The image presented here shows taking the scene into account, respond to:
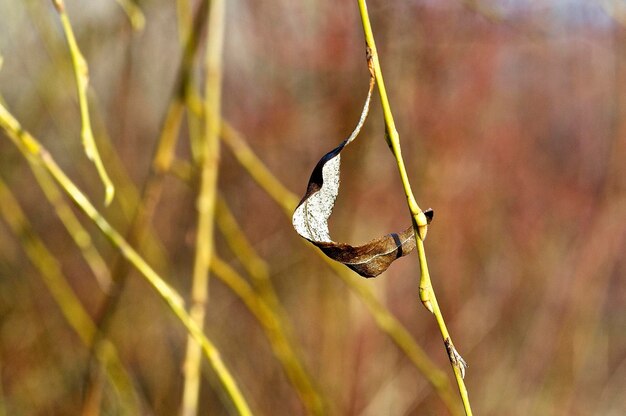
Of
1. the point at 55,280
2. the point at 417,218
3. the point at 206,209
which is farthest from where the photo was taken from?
the point at 55,280

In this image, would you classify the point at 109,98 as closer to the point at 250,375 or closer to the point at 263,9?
the point at 263,9

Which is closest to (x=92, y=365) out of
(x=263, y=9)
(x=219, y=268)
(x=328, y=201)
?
(x=219, y=268)

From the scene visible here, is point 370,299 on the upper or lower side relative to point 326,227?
lower

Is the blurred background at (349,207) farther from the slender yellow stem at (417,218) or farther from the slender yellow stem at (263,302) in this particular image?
the slender yellow stem at (417,218)

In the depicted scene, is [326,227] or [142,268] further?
[142,268]

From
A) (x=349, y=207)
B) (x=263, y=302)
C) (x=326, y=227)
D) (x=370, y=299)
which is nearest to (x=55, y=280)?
(x=263, y=302)

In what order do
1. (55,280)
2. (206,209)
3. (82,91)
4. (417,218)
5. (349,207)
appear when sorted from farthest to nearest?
1. (349,207)
2. (55,280)
3. (206,209)
4. (82,91)
5. (417,218)

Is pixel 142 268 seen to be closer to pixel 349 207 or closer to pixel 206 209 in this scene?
pixel 206 209
